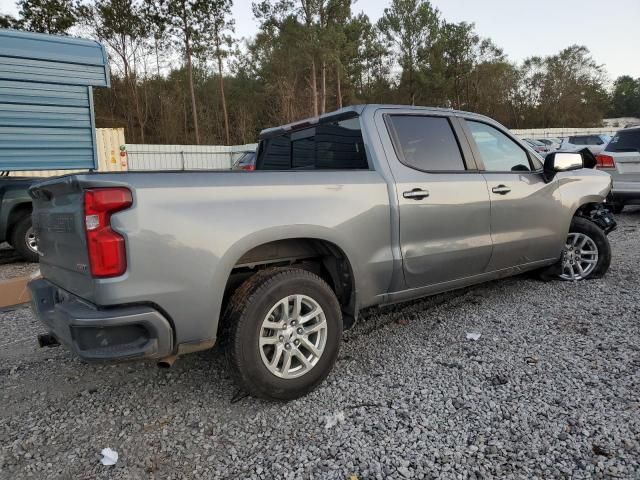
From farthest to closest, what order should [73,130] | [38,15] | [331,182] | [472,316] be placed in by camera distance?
[38,15], [73,130], [472,316], [331,182]

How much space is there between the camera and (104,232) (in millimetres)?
2102

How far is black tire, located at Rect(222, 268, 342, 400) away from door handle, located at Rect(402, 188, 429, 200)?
2.98ft

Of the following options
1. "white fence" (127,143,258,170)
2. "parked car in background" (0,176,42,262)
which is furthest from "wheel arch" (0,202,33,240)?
"white fence" (127,143,258,170)

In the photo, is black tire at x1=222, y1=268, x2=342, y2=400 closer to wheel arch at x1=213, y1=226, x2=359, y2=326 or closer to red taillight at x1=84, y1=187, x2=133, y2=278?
wheel arch at x1=213, y1=226, x2=359, y2=326

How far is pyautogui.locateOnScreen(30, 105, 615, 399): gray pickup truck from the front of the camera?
214 centimetres

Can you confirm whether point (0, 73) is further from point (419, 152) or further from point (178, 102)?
point (178, 102)

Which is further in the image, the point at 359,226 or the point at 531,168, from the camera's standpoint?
the point at 531,168

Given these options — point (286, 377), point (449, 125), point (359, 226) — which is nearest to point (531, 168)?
point (449, 125)

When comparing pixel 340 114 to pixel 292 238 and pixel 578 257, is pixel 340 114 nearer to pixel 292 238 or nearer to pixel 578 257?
pixel 292 238

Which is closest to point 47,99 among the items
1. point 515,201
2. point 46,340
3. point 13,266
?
point 13,266

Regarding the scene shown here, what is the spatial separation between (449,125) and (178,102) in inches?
1109

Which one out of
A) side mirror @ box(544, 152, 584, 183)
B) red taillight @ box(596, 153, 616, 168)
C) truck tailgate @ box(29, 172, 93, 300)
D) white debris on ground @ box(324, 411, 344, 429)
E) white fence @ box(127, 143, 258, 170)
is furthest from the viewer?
white fence @ box(127, 143, 258, 170)

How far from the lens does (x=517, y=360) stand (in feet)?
10.0

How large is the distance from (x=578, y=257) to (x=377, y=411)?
3.42m
